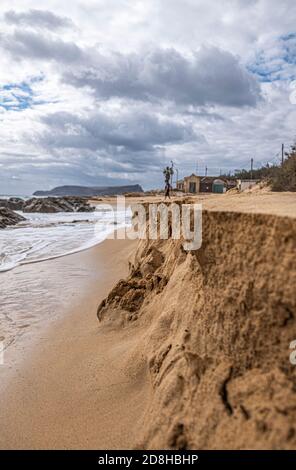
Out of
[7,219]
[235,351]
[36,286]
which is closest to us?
[235,351]

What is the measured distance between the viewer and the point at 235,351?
5.74ft

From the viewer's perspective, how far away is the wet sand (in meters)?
2.33

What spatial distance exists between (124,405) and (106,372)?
529 mm

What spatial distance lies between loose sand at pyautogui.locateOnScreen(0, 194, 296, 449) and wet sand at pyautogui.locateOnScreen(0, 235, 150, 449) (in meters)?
0.01

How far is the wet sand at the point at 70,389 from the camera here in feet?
7.63

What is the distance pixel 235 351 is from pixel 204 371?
204 mm

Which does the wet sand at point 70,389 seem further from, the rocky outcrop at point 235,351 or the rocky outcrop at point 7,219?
the rocky outcrop at point 7,219

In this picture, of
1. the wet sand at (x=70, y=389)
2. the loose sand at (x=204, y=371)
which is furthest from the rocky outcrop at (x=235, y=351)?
the wet sand at (x=70, y=389)

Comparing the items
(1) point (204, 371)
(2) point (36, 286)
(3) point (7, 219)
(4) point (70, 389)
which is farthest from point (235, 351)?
(3) point (7, 219)

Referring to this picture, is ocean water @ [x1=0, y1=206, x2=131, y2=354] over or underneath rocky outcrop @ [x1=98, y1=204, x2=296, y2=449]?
underneath

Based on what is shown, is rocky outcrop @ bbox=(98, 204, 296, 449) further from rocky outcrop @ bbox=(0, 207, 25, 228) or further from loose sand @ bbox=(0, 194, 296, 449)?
rocky outcrop @ bbox=(0, 207, 25, 228)

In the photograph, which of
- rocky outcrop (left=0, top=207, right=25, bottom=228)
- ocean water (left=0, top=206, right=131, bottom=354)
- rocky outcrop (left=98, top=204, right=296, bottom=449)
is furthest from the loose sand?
rocky outcrop (left=0, top=207, right=25, bottom=228)

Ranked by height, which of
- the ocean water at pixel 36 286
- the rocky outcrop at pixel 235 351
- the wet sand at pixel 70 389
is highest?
the rocky outcrop at pixel 235 351

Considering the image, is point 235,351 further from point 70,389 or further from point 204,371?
point 70,389
